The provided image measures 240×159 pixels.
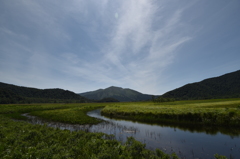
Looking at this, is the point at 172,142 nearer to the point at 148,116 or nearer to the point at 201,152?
the point at 201,152

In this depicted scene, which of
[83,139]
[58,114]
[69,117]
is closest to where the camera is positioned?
[83,139]

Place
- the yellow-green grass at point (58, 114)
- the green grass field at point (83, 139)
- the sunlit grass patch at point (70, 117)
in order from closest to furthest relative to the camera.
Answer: the green grass field at point (83, 139) < the sunlit grass patch at point (70, 117) < the yellow-green grass at point (58, 114)

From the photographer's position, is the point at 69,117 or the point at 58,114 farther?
the point at 58,114

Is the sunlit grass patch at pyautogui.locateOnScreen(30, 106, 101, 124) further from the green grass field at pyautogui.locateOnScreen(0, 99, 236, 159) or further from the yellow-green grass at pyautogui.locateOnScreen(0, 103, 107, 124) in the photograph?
the green grass field at pyautogui.locateOnScreen(0, 99, 236, 159)

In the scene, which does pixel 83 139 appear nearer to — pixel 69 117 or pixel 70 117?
pixel 70 117

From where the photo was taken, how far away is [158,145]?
52.5 ft

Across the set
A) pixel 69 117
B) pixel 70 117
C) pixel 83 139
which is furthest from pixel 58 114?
pixel 83 139

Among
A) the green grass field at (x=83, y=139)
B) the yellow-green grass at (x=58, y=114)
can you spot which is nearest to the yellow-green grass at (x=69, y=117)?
the yellow-green grass at (x=58, y=114)

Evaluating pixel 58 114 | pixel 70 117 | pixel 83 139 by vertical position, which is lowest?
pixel 83 139

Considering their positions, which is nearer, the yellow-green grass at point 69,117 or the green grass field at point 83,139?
the green grass field at point 83,139

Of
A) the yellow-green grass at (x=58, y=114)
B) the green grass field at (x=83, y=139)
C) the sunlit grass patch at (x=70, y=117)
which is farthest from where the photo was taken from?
the yellow-green grass at (x=58, y=114)

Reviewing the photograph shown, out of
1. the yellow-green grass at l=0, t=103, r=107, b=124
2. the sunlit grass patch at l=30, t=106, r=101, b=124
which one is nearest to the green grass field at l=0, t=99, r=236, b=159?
the sunlit grass patch at l=30, t=106, r=101, b=124

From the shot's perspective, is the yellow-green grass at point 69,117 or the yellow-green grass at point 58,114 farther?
the yellow-green grass at point 58,114

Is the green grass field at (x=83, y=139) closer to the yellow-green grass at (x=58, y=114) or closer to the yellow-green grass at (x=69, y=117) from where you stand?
the yellow-green grass at (x=69, y=117)
